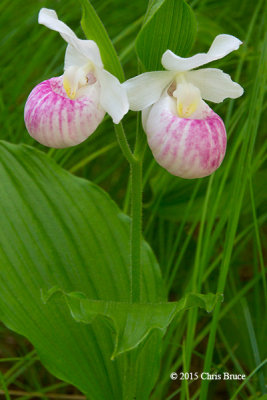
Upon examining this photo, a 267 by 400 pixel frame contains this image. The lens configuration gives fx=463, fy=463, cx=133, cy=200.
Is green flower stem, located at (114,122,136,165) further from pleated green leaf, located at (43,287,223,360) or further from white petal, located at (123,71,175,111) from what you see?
pleated green leaf, located at (43,287,223,360)

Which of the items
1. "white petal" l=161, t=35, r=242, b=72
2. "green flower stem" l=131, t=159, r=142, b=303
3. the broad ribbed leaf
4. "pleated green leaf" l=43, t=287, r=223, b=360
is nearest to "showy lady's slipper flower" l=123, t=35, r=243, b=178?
"white petal" l=161, t=35, r=242, b=72

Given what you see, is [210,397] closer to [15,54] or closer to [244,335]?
[244,335]

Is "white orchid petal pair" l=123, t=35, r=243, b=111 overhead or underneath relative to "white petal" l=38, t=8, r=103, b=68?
underneath

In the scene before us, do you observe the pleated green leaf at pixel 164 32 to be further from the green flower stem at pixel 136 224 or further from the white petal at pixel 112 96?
the green flower stem at pixel 136 224

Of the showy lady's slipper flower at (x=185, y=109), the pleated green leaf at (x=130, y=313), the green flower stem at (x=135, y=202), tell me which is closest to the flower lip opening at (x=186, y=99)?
the showy lady's slipper flower at (x=185, y=109)

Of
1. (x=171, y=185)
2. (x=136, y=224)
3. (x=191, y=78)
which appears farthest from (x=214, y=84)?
(x=171, y=185)
